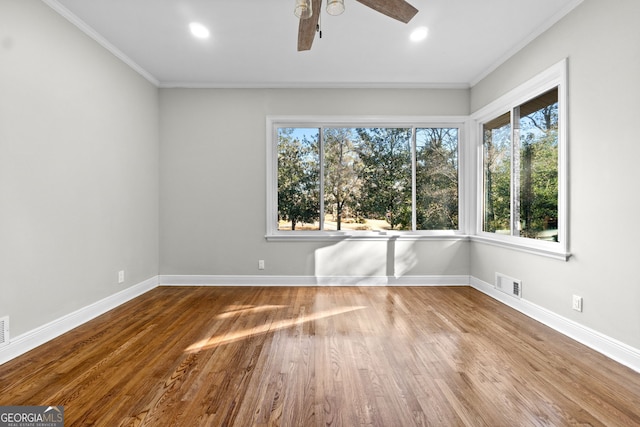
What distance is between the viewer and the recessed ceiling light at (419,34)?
3139 mm

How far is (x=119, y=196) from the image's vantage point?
11.9 ft

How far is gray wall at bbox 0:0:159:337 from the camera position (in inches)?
93.4

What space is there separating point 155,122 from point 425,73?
137 inches

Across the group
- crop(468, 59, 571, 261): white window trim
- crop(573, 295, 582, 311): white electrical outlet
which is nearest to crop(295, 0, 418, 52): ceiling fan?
crop(468, 59, 571, 261): white window trim

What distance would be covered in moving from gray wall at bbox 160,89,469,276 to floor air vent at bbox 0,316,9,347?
2189 mm

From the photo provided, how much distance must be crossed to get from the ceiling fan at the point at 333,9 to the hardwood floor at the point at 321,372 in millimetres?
2139

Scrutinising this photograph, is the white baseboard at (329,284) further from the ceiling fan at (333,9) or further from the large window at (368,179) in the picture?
the ceiling fan at (333,9)

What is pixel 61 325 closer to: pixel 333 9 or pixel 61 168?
pixel 61 168

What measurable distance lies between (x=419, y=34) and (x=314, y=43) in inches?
39.9

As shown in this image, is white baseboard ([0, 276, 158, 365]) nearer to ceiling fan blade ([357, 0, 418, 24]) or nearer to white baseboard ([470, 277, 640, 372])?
ceiling fan blade ([357, 0, 418, 24])

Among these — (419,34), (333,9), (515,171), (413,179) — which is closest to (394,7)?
(333,9)

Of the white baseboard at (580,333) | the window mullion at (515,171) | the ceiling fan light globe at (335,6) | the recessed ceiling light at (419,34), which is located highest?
the recessed ceiling light at (419,34)

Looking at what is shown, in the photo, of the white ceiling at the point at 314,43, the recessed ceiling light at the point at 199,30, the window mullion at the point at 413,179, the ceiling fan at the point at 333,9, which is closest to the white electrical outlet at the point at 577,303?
the window mullion at the point at 413,179

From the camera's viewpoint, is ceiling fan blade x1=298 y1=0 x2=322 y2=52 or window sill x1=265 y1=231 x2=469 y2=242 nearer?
ceiling fan blade x1=298 y1=0 x2=322 y2=52
